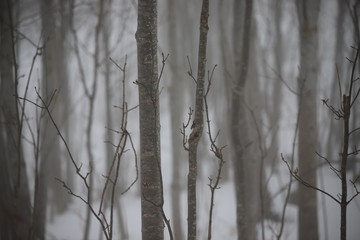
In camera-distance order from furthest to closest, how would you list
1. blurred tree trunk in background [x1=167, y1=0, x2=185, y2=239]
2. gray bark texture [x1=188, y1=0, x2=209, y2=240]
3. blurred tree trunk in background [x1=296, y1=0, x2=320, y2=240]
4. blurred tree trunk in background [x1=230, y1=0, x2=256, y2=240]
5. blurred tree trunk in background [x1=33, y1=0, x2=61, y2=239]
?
blurred tree trunk in background [x1=167, y1=0, x2=185, y2=239], blurred tree trunk in background [x1=296, y1=0, x2=320, y2=240], blurred tree trunk in background [x1=230, y1=0, x2=256, y2=240], blurred tree trunk in background [x1=33, y1=0, x2=61, y2=239], gray bark texture [x1=188, y1=0, x2=209, y2=240]

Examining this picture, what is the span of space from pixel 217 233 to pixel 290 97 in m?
10.6

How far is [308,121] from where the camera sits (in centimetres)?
402

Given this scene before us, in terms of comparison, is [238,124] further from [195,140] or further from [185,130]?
[185,130]

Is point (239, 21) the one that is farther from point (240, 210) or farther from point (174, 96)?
point (174, 96)

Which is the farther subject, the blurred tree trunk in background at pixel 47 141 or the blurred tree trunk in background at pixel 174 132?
the blurred tree trunk in background at pixel 174 132

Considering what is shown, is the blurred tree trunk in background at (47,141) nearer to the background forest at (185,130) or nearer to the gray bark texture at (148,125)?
the background forest at (185,130)

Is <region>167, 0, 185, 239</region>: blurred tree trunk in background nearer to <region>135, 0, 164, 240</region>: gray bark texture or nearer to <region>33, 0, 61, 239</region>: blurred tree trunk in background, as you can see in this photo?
<region>33, 0, 61, 239</region>: blurred tree trunk in background

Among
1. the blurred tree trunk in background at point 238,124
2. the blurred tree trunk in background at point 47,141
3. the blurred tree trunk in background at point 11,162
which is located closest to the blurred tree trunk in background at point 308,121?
the blurred tree trunk in background at point 238,124


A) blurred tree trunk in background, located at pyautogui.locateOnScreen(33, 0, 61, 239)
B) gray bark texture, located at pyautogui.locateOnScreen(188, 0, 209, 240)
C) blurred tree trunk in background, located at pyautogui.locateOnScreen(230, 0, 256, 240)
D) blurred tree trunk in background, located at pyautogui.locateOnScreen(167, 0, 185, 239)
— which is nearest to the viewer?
gray bark texture, located at pyautogui.locateOnScreen(188, 0, 209, 240)

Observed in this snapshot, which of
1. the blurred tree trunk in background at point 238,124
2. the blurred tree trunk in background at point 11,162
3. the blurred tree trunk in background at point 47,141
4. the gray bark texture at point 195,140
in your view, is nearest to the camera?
the gray bark texture at point 195,140

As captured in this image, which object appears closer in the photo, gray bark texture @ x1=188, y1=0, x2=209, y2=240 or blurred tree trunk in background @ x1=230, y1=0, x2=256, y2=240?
gray bark texture @ x1=188, y1=0, x2=209, y2=240

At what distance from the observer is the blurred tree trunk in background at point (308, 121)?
12.7ft

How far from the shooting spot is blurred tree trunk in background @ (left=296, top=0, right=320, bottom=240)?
386 centimetres

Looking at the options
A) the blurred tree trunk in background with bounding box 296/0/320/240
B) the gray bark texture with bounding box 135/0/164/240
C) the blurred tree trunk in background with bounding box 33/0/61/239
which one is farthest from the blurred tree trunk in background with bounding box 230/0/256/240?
the blurred tree trunk in background with bounding box 33/0/61/239
